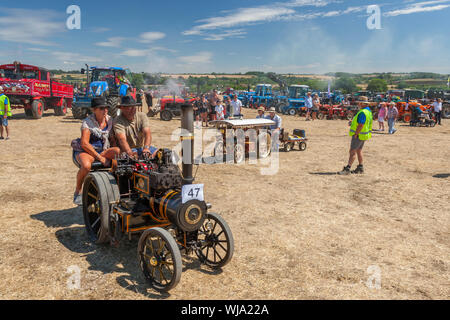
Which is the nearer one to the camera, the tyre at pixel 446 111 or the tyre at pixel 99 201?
the tyre at pixel 99 201

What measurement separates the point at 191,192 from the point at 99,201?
4.62ft

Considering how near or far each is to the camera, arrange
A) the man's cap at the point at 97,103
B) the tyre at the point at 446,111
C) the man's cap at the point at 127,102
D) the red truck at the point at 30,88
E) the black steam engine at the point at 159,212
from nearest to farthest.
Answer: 1. the black steam engine at the point at 159,212
2. the man's cap at the point at 127,102
3. the man's cap at the point at 97,103
4. the red truck at the point at 30,88
5. the tyre at the point at 446,111

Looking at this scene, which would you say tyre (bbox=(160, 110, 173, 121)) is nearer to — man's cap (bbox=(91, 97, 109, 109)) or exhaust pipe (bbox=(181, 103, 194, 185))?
man's cap (bbox=(91, 97, 109, 109))

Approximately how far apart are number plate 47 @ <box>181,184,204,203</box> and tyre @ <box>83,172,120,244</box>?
1.05m

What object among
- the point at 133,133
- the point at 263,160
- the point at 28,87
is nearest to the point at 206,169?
the point at 263,160

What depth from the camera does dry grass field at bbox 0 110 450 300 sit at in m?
3.52

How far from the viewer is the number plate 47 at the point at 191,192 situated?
343 cm

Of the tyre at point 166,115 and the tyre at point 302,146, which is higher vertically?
the tyre at point 166,115

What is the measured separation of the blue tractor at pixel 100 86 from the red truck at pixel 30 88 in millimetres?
1897

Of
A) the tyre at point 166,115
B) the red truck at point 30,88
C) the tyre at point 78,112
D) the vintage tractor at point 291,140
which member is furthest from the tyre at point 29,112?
the vintage tractor at point 291,140

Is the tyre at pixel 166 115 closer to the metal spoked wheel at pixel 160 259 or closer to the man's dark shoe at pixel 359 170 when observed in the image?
the man's dark shoe at pixel 359 170

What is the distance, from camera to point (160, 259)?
3.41 metres

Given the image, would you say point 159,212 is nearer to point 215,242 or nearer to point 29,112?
point 215,242

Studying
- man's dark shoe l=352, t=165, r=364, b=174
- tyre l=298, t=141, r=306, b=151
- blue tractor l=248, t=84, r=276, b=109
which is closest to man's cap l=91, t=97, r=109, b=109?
man's dark shoe l=352, t=165, r=364, b=174
